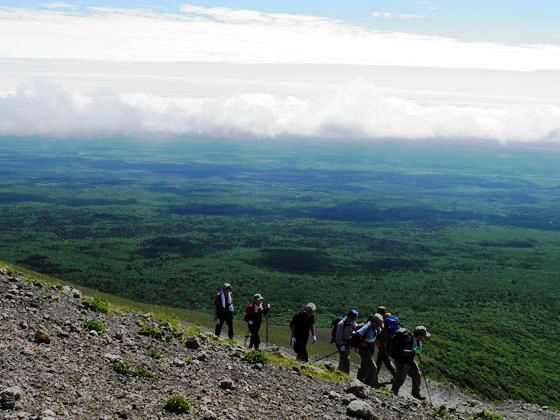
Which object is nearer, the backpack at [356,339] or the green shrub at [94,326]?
the green shrub at [94,326]

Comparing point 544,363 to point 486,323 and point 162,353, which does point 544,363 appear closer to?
point 486,323

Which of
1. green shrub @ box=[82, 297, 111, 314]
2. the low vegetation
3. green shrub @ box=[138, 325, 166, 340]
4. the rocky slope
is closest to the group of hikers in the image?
the rocky slope

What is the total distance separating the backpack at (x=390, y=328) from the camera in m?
21.2

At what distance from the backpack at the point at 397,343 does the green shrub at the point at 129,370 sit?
8.96 metres

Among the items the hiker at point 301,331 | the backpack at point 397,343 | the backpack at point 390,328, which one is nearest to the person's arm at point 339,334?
the hiker at point 301,331

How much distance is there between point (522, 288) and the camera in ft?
470

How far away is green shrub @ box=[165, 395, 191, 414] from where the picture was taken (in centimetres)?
1370

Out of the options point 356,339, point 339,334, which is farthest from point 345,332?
point 356,339

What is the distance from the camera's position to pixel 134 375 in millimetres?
15422

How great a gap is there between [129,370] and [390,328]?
9.80m

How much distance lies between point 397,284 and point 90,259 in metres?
78.0

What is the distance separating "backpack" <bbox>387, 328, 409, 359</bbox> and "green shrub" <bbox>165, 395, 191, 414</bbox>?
9251 millimetres

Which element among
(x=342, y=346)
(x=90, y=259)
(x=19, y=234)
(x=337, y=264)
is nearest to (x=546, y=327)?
(x=337, y=264)

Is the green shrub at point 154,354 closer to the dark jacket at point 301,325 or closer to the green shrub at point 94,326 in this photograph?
the green shrub at point 94,326
